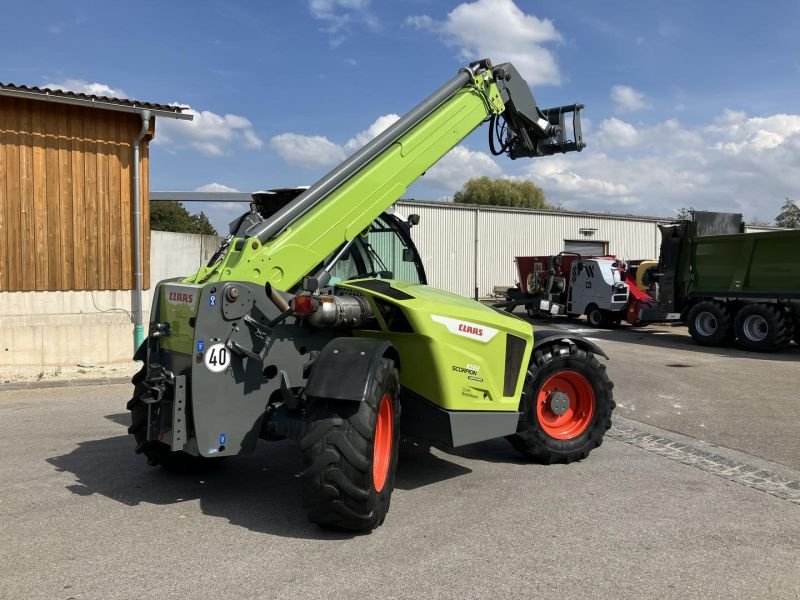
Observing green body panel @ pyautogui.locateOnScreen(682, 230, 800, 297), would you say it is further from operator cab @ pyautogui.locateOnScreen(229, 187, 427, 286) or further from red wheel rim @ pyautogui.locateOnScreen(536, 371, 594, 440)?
operator cab @ pyautogui.locateOnScreen(229, 187, 427, 286)

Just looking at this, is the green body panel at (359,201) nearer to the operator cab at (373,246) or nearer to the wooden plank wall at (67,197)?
the operator cab at (373,246)

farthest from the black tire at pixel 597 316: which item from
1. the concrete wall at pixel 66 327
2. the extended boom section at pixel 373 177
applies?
the extended boom section at pixel 373 177

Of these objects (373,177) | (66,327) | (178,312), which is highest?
(373,177)

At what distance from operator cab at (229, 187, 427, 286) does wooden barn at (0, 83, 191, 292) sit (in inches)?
250

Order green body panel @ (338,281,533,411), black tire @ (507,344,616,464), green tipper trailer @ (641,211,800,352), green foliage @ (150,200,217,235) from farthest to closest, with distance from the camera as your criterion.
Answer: green foliage @ (150,200,217,235), green tipper trailer @ (641,211,800,352), black tire @ (507,344,616,464), green body panel @ (338,281,533,411)

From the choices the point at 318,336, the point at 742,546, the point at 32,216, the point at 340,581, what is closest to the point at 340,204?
the point at 318,336

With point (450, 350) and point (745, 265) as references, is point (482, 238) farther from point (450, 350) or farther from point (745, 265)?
point (450, 350)

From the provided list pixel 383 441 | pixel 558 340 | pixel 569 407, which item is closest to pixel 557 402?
pixel 569 407

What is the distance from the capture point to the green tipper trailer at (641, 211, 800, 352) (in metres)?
15.2

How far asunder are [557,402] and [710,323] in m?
12.4

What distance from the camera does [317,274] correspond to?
5629mm

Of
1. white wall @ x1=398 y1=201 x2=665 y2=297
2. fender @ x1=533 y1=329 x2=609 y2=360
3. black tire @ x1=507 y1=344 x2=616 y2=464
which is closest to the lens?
black tire @ x1=507 y1=344 x2=616 y2=464

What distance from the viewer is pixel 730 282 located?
1648cm

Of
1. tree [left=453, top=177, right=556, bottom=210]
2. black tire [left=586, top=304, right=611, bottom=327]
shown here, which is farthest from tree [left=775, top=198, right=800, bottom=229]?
black tire [left=586, top=304, right=611, bottom=327]
